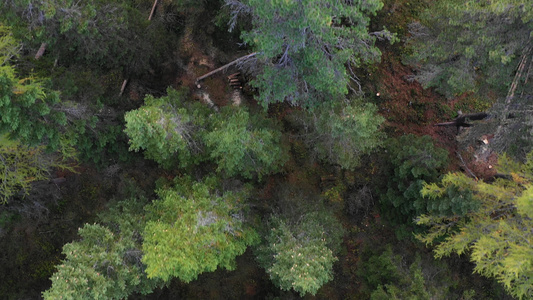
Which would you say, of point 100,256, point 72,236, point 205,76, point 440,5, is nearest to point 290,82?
point 440,5

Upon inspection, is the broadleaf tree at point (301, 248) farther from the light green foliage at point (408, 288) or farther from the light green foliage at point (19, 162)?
the light green foliage at point (19, 162)

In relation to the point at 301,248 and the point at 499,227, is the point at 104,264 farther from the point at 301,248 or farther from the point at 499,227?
the point at 499,227

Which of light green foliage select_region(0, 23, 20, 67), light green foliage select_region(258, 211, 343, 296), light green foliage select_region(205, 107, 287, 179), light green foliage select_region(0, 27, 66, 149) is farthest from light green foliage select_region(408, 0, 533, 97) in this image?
light green foliage select_region(0, 23, 20, 67)

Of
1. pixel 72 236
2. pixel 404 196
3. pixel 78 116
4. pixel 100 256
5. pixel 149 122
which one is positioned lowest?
A: pixel 72 236

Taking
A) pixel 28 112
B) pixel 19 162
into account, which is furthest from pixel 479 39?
pixel 19 162

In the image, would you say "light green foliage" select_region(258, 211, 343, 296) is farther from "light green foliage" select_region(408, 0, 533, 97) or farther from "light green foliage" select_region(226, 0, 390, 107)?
"light green foliage" select_region(408, 0, 533, 97)

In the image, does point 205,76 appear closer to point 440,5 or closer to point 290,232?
point 290,232
